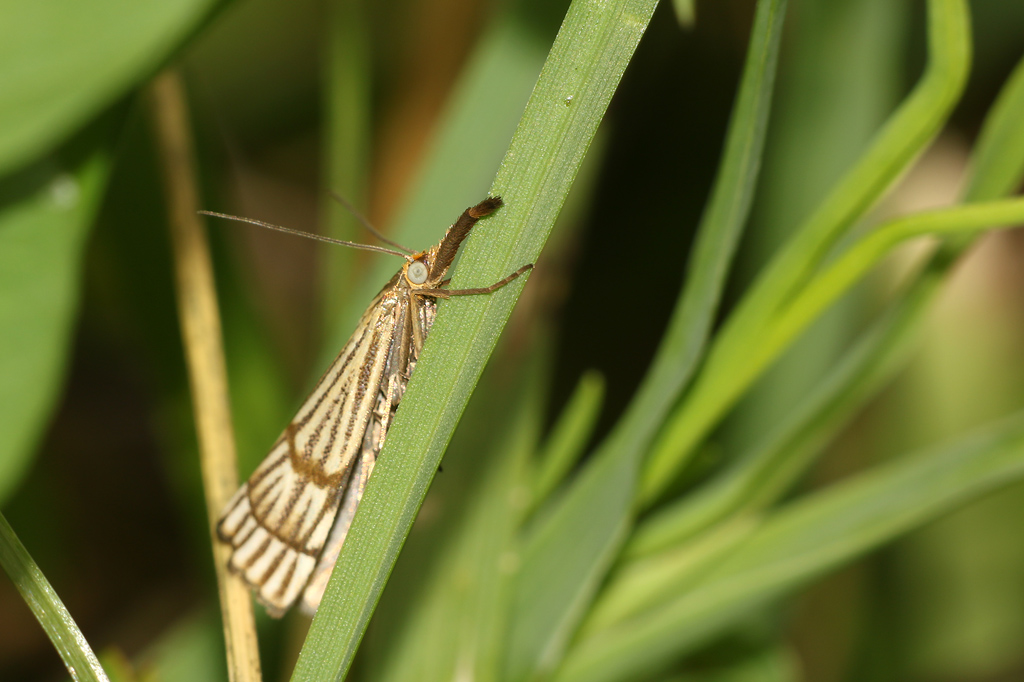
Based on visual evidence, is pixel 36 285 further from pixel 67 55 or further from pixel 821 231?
pixel 821 231

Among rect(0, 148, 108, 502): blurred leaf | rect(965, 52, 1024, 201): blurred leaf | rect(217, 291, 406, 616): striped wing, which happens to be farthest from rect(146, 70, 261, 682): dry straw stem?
rect(965, 52, 1024, 201): blurred leaf

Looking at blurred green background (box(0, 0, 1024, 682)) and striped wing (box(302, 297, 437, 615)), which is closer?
blurred green background (box(0, 0, 1024, 682))

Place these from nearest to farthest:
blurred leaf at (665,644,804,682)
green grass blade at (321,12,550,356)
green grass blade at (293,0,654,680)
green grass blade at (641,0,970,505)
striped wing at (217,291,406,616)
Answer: green grass blade at (293,0,654,680)
green grass blade at (641,0,970,505)
striped wing at (217,291,406,616)
green grass blade at (321,12,550,356)
blurred leaf at (665,644,804,682)

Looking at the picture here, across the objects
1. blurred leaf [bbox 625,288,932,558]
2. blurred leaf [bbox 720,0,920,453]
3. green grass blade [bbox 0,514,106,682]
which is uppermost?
blurred leaf [bbox 720,0,920,453]

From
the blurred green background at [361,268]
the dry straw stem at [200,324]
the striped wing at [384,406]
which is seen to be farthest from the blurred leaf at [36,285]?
the striped wing at [384,406]

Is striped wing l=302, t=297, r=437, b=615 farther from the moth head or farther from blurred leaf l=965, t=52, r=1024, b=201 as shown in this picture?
blurred leaf l=965, t=52, r=1024, b=201

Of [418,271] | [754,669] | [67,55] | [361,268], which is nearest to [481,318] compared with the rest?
[418,271]

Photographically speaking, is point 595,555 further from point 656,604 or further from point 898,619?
point 898,619
